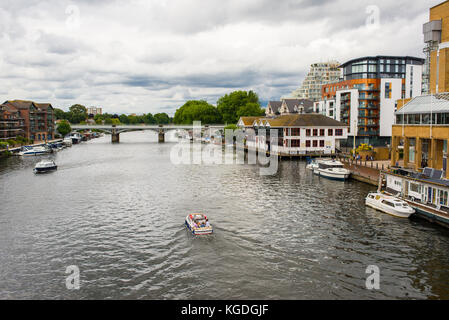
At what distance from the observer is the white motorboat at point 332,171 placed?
66500mm

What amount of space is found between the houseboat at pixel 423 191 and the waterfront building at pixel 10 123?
431 feet

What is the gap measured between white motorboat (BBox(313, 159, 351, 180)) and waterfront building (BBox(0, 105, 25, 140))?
115421mm

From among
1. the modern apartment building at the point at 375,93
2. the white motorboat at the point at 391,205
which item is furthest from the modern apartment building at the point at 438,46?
the modern apartment building at the point at 375,93

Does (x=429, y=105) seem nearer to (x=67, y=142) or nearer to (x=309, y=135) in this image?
(x=309, y=135)

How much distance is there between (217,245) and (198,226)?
3.44m

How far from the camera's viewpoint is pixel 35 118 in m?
164

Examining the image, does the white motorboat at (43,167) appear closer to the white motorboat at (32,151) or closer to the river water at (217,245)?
the river water at (217,245)

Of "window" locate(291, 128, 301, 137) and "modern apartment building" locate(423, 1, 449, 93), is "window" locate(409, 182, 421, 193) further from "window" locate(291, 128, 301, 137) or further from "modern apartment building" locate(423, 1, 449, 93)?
"window" locate(291, 128, 301, 137)

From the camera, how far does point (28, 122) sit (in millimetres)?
157875

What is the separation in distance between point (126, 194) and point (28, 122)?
124006mm

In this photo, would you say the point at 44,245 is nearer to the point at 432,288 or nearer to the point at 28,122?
the point at 432,288

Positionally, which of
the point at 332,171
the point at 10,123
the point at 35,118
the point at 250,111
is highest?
the point at 250,111

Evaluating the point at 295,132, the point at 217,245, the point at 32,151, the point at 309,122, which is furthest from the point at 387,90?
the point at 32,151
